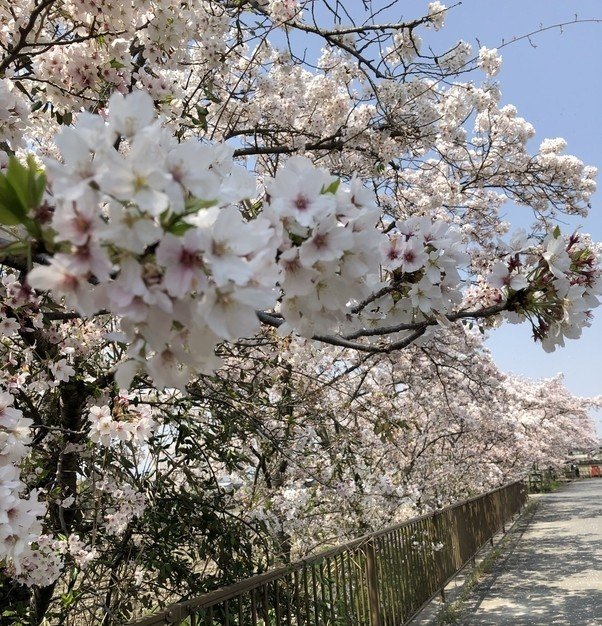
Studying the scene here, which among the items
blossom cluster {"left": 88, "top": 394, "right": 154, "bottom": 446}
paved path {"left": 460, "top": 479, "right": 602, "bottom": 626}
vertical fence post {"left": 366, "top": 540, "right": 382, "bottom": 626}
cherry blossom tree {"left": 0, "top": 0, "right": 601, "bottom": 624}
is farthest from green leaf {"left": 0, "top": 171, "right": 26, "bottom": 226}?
paved path {"left": 460, "top": 479, "right": 602, "bottom": 626}

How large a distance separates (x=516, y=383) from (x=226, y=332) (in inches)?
1176

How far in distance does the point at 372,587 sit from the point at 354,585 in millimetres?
183

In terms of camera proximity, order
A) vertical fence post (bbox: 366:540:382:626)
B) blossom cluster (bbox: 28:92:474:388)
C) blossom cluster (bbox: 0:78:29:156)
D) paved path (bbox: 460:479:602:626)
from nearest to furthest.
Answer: blossom cluster (bbox: 28:92:474:388), blossom cluster (bbox: 0:78:29:156), vertical fence post (bbox: 366:540:382:626), paved path (bbox: 460:479:602:626)

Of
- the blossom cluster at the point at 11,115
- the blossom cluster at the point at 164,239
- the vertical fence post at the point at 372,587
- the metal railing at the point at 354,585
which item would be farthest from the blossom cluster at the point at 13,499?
the vertical fence post at the point at 372,587

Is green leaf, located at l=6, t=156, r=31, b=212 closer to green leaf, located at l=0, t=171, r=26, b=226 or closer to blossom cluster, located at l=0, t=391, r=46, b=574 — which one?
green leaf, located at l=0, t=171, r=26, b=226

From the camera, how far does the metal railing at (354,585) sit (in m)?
2.46

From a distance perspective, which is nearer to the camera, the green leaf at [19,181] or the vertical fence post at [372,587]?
the green leaf at [19,181]

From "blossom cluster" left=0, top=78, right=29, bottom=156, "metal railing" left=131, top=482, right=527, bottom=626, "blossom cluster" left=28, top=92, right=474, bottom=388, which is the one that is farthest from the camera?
"metal railing" left=131, top=482, right=527, bottom=626

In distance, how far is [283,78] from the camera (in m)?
5.43

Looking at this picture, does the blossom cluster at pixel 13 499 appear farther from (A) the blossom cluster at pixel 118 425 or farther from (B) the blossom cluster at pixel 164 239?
(A) the blossom cluster at pixel 118 425

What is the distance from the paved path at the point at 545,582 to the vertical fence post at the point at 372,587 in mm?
2276

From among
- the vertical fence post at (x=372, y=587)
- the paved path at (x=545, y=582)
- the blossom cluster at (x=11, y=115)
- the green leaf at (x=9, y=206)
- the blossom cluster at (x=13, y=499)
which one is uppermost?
the blossom cluster at (x=11, y=115)

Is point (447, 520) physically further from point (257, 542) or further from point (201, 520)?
point (201, 520)

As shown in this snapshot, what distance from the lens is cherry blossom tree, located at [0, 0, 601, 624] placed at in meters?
0.76
